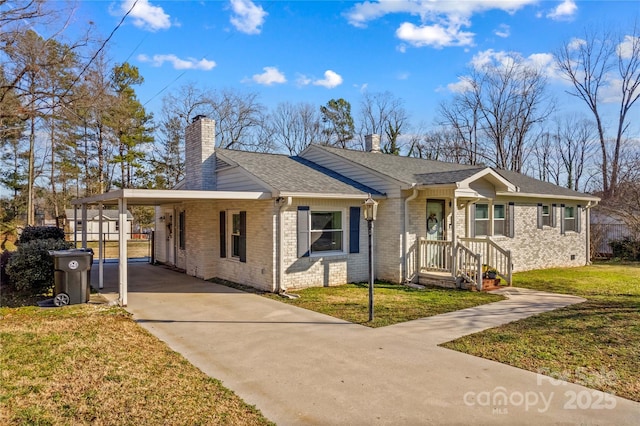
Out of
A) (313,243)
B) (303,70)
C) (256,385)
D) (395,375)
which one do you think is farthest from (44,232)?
(395,375)

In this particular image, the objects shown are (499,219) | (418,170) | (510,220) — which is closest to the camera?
(499,219)

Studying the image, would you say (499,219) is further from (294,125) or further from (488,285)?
(294,125)

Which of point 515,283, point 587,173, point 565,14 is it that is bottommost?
point 515,283

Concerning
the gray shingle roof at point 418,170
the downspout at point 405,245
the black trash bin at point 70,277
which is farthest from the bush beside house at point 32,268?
the downspout at point 405,245

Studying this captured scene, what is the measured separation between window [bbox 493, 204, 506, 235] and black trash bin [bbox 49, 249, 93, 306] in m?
11.4

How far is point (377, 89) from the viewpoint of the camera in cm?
3338

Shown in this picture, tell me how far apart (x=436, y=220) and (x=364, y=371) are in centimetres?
783

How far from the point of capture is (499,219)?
42.9 feet

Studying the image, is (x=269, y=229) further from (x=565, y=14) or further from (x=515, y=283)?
(x=565, y=14)

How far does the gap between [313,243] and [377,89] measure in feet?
85.6

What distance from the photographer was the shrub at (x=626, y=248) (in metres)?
17.6

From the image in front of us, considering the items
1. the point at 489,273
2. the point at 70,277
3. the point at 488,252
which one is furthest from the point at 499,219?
the point at 70,277

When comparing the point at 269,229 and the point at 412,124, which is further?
the point at 412,124

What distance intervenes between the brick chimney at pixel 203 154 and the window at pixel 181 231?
1519 mm
